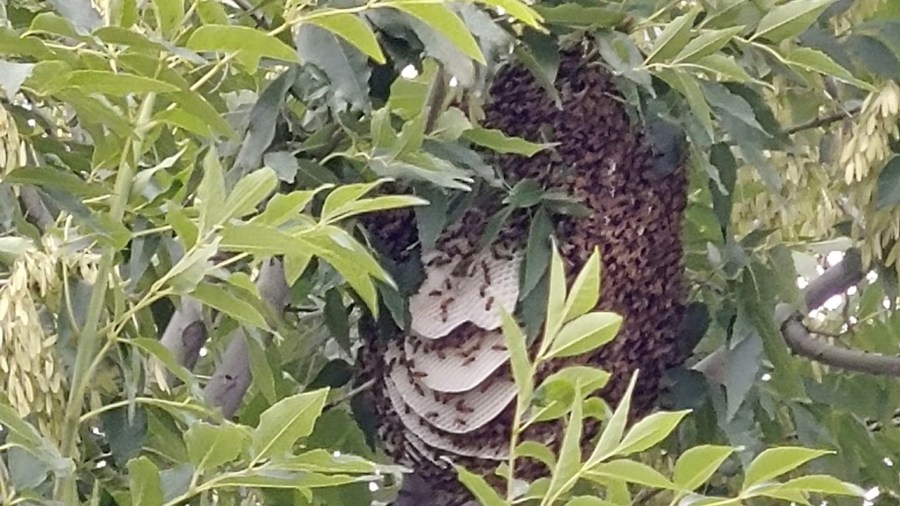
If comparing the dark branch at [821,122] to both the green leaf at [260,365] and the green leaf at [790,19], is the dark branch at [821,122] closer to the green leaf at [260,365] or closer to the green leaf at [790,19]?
the green leaf at [790,19]

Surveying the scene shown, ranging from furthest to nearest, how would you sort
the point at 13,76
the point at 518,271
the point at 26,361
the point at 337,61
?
the point at 518,271 → the point at 337,61 → the point at 26,361 → the point at 13,76

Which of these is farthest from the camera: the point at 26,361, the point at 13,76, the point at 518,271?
the point at 518,271

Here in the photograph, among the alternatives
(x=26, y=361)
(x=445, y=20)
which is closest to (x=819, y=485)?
(x=445, y=20)

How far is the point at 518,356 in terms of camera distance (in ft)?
1.73

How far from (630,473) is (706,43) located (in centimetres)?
29

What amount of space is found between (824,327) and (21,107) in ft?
2.26

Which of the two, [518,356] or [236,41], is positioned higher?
[236,41]

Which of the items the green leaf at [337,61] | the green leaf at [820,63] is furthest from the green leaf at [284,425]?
the green leaf at [820,63]

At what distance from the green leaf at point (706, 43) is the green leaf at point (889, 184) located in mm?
125

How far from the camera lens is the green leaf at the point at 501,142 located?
79cm

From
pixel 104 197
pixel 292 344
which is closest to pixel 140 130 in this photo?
pixel 104 197

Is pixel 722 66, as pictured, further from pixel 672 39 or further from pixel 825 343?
pixel 825 343

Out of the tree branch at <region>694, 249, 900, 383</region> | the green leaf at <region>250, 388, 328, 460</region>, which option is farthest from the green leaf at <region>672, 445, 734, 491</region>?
the tree branch at <region>694, 249, 900, 383</region>

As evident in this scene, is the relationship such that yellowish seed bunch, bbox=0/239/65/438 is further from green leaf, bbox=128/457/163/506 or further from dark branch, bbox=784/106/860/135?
dark branch, bbox=784/106/860/135
